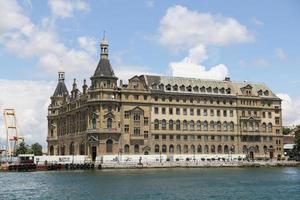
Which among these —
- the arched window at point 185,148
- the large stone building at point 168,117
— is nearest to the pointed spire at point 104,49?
the large stone building at point 168,117

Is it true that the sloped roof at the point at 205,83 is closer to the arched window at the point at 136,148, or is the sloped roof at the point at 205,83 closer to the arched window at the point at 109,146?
the arched window at the point at 136,148

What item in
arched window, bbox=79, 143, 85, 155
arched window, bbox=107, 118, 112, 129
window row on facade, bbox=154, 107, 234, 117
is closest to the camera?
arched window, bbox=107, 118, 112, 129

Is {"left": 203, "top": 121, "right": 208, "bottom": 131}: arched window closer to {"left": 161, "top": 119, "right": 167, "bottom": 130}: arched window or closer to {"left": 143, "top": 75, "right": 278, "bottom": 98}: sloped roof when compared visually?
{"left": 143, "top": 75, "right": 278, "bottom": 98}: sloped roof

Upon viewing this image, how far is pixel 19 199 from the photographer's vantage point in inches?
2591

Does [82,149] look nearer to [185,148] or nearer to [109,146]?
[109,146]

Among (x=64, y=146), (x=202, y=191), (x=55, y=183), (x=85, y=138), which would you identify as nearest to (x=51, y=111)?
(x=64, y=146)

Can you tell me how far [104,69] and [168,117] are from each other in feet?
80.7

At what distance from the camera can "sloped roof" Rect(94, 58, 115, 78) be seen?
149 meters

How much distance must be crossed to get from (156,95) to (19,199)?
92351 mm

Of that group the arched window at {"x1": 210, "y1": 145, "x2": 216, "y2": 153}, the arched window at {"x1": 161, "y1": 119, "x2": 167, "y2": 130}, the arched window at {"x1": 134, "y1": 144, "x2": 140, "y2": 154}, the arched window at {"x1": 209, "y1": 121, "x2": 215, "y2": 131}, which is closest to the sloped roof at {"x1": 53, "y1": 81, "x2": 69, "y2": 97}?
the arched window at {"x1": 161, "y1": 119, "x2": 167, "y2": 130}

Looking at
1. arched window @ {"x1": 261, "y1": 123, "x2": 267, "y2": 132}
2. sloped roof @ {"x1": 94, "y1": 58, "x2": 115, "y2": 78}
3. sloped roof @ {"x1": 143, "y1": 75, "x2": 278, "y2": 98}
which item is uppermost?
sloped roof @ {"x1": 94, "y1": 58, "x2": 115, "y2": 78}

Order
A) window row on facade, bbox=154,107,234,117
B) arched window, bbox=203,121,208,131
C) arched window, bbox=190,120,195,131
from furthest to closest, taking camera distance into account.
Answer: arched window, bbox=203,121,208,131
arched window, bbox=190,120,195,131
window row on facade, bbox=154,107,234,117

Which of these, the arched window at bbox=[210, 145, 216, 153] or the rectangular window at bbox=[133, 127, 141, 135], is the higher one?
the rectangular window at bbox=[133, 127, 141, 135]

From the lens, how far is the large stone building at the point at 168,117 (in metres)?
→ 148
